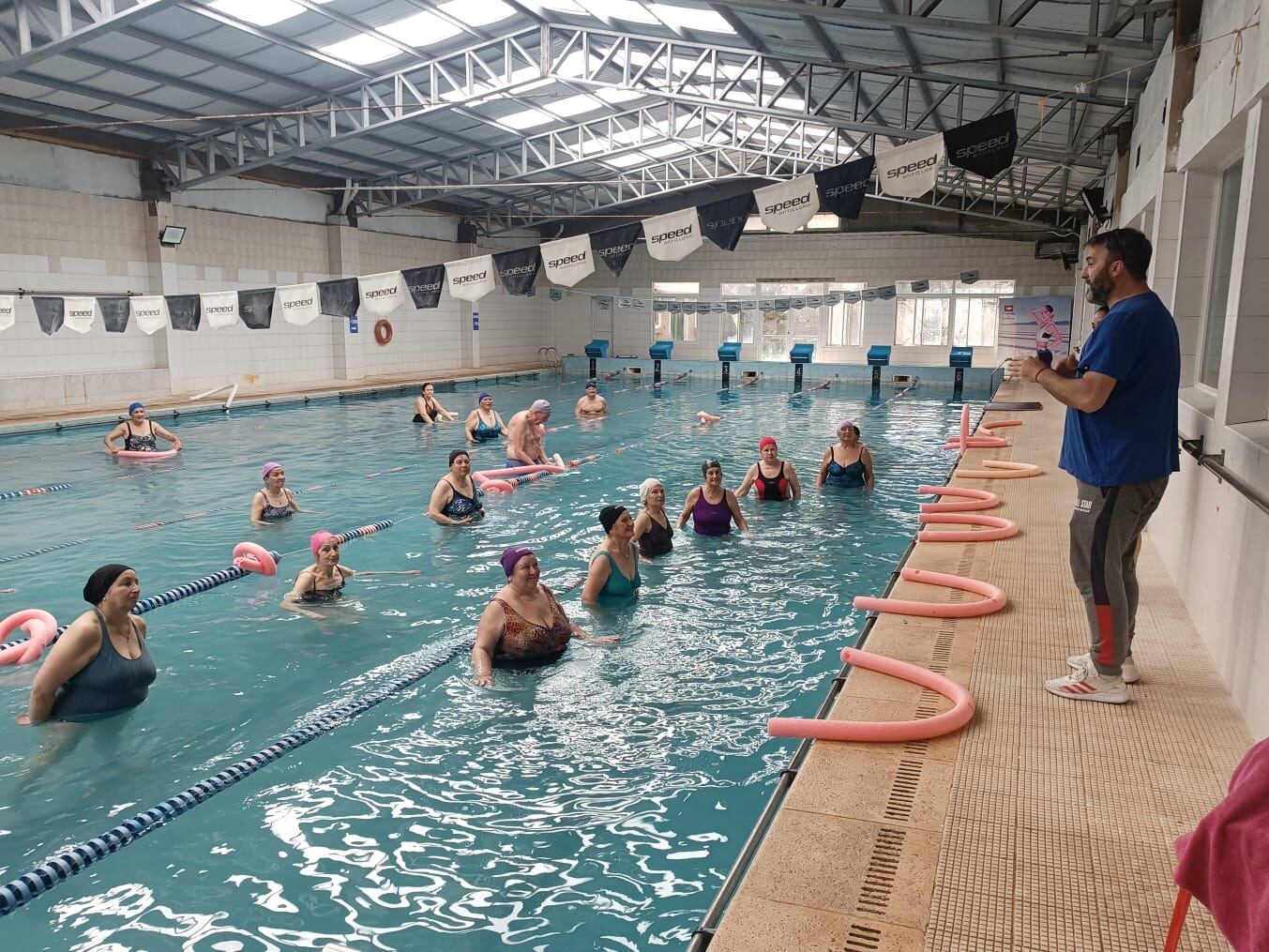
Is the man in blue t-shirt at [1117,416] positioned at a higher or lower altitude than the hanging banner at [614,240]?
lower

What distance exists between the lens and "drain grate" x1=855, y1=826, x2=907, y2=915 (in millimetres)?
2379

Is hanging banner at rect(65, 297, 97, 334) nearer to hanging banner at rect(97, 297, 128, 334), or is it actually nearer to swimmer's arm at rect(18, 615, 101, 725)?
hanging banner at rect(97, 297, 128, 334)

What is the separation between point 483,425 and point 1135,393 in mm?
12107

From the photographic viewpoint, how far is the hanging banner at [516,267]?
13.5 m

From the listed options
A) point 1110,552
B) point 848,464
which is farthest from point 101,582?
point 848,464

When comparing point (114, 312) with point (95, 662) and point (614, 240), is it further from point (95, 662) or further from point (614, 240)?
point (95, 662)

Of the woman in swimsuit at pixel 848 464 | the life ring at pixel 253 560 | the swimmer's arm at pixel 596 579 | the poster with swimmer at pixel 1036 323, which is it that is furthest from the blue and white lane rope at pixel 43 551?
the poster with swimmer at pixel 1036 323

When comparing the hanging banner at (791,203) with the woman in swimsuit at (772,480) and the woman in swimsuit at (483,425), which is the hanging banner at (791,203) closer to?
the woman in swimsuit at (772,480)

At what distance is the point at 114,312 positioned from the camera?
600 inches

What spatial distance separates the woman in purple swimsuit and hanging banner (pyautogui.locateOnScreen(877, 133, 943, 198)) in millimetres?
4144

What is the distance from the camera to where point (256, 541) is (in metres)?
8.60

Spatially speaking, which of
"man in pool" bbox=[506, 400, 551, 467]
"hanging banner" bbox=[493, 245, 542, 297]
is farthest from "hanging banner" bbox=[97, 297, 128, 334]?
"man in pool" bbox=[506, 400, 551, 467]

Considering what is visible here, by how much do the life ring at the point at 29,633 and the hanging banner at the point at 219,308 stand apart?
10414 millimetres

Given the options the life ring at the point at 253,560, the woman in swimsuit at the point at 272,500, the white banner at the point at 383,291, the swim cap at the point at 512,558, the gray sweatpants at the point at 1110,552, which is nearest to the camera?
the gray sweatpants at the point at 1110,552
